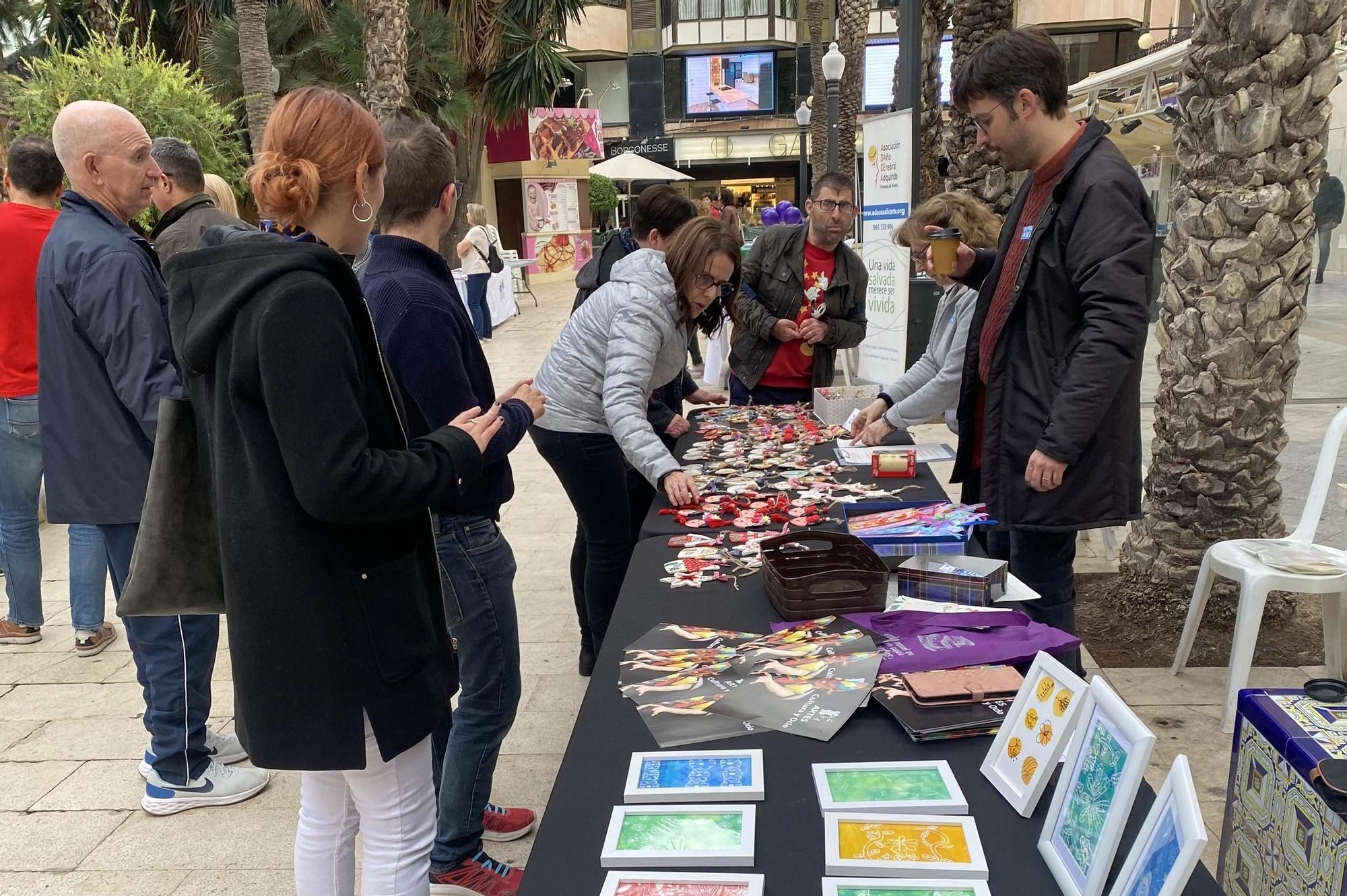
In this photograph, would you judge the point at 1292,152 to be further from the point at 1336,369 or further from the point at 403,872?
the point at 1336,369

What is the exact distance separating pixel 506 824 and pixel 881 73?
3676 centimetres

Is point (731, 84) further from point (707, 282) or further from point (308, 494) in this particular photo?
point (308, 494)

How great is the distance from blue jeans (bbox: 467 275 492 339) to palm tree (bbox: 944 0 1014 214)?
7086mm

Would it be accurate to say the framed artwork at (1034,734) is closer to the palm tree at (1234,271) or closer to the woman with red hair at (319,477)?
the woman with red hair at (319,477)

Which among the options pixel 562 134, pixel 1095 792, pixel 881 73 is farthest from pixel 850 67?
pixel 881 73

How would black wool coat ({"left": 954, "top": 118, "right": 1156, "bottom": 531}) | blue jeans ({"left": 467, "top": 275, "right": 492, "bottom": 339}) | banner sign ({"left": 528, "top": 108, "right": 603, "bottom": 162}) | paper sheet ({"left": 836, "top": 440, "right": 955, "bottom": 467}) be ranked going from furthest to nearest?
banner sign ({"left": 528, "top": 108, "right": 603, "bottom": 162}), blue jeans ({"left": 467, "top": 275, "right": 492, "bottom": 339}), paper sheet ({"left": 836, "top": 440, "right": 955, "bottom": 467}), black wool coat ({"left": 954, "top": 118, "right": 1156, "bottom": 531})

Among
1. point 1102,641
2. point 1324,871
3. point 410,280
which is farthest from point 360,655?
point 1102,641

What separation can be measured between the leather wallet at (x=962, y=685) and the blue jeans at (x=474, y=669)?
1.03m

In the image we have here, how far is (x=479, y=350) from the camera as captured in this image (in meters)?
2.24

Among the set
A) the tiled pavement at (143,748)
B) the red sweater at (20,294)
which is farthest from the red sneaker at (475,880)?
the red sweater at (20,294)

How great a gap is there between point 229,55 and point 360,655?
1871 cm

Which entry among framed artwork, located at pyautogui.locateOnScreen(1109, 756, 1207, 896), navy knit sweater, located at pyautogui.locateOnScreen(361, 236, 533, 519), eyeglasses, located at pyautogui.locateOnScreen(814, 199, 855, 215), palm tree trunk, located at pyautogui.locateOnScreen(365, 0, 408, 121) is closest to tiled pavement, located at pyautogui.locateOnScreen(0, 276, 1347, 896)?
navy knit sweater, located at pyautogui.locateOnScreen(361, 236, 533, 519)

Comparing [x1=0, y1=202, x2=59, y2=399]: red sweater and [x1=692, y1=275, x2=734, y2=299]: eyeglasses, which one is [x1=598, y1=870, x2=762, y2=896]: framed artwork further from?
[x1=0, y1=202, x2=59, y2=399]: red sweater

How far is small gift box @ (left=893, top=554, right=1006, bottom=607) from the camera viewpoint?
198 centimetres
